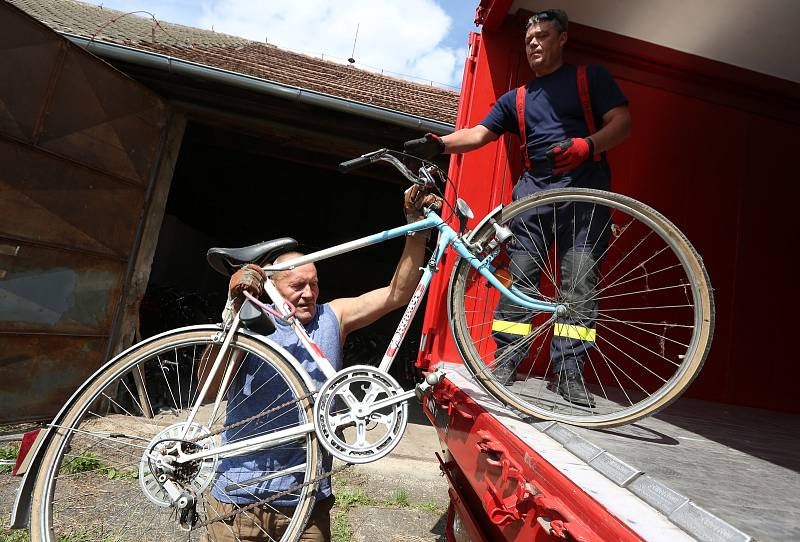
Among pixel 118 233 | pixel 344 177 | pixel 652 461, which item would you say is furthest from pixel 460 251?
pixel 344 177

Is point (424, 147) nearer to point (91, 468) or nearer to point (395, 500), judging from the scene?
point (91, 468)

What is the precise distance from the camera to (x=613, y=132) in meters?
1.95

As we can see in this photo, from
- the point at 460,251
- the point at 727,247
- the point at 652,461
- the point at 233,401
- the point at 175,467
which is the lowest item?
the point at 175,467

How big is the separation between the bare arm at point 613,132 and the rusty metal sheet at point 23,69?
4502mm

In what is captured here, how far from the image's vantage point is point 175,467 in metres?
1.71

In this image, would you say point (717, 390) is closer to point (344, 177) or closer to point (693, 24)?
point (693, 24)

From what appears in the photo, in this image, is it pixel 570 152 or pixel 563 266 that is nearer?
pixel 570 152

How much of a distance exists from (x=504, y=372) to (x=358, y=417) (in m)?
0.63

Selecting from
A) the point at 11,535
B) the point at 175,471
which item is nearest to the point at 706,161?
the point at 175,471

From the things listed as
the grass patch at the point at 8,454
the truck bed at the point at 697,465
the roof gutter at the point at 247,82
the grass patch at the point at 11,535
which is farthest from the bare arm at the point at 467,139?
the grass patch at the point at 8,454

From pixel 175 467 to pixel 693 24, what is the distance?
12.7ft

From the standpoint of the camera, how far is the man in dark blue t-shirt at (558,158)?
183 centimetres

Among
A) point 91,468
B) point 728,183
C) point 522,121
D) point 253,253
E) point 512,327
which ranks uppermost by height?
point 728,183

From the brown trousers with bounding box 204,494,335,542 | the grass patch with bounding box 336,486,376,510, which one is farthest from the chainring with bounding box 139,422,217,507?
the grass patch with bounding box 336,486,376,510
